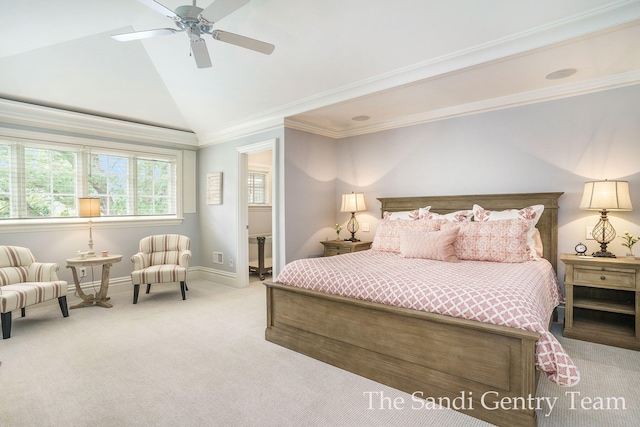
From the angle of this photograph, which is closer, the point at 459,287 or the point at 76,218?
the point at 459,287

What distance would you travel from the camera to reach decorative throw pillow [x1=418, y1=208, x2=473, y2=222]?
12.2 feet

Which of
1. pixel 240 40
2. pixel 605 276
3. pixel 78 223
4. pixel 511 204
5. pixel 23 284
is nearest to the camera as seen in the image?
pixel 240 40

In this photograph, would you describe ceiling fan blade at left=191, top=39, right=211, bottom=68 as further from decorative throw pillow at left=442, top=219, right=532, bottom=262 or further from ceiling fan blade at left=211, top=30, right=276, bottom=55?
decorative throw pillow at left=442, top=219, right=532, bottom=262

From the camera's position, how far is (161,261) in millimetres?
4871

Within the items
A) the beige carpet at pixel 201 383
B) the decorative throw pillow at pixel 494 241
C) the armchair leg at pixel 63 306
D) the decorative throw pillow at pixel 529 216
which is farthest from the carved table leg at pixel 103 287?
the decorative throw pillow at pixel 529 216

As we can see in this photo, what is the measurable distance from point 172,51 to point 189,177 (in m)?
2.40

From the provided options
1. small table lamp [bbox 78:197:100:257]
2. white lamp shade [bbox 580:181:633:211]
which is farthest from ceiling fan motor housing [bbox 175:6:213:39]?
white lamp shade [bbox 580:181:633:211]

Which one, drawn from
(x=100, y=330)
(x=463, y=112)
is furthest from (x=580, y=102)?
(x=100, y=330)

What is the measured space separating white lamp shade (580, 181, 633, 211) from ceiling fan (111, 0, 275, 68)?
3.17 m

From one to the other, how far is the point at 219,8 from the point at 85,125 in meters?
3.51

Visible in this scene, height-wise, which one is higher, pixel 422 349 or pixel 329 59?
pixel 329 59

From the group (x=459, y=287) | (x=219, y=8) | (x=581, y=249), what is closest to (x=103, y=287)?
(x=219, y=8)

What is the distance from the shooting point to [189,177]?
19.3 feet

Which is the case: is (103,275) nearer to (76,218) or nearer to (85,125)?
(76,218)
